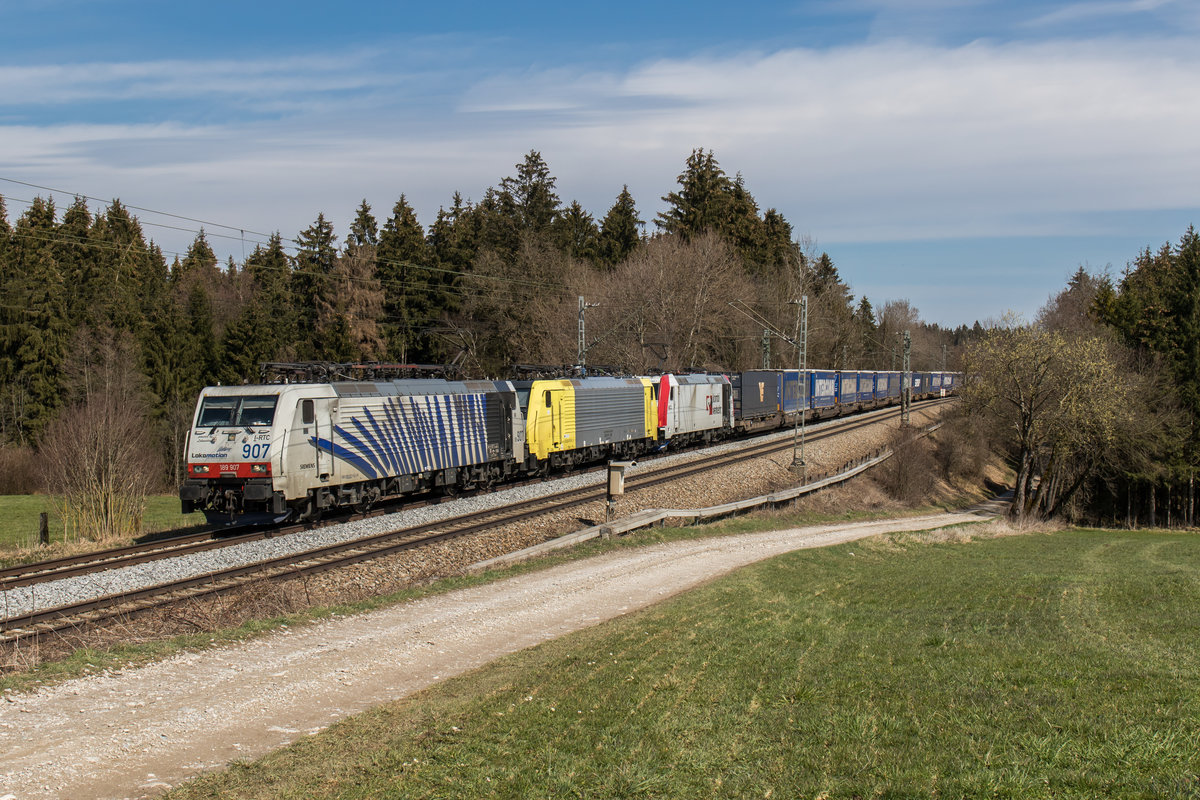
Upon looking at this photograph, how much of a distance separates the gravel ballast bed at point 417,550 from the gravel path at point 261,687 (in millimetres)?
2709

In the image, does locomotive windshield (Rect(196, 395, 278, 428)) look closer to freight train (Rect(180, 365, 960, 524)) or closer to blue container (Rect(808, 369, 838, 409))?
freight train (Rect(180, 365, 960, 524))

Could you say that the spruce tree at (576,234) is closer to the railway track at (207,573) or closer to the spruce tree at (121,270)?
the spruce tree at (121,270)

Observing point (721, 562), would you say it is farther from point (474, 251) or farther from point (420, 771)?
point (474, 251)

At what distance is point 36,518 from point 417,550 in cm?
1927

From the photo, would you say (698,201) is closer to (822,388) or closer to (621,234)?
(621,234)

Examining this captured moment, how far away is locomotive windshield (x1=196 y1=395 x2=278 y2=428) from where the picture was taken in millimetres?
19453

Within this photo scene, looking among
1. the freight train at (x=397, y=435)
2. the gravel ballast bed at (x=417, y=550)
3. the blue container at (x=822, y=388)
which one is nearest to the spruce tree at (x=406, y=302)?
the blue container at (x=822, y=388)

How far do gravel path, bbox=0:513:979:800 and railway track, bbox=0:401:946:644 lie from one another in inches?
136

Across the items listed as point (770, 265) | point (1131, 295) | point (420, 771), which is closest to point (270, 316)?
point (770, 265)

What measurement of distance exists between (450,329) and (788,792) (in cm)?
7070

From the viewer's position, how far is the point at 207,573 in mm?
15805

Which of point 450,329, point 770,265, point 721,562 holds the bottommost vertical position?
point 721,562

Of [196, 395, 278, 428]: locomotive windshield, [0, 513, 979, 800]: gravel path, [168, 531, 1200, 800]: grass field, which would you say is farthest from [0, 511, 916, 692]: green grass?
[196, 395, 278, 428]: locomotive windshield

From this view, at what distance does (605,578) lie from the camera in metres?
16.1
